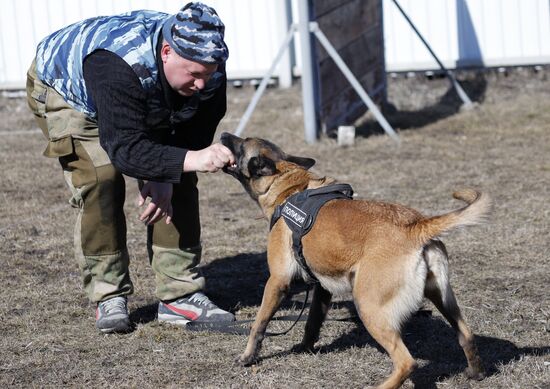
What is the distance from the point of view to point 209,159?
13.2 ft

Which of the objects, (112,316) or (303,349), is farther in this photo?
(112,316)

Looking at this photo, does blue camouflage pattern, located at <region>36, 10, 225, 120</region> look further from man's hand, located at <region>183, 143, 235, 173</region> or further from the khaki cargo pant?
man's hand, located at <region>183, 143, 235, 173</region>

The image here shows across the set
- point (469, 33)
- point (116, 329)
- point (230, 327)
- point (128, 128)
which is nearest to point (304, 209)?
point (128, 128)

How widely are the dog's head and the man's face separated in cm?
42

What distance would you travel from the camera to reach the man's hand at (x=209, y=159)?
13.1 feet

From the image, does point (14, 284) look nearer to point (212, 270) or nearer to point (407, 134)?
point (212, 270)

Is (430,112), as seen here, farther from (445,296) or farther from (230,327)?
(445,296)

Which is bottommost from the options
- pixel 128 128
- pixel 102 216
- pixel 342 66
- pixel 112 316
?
pixel 112 316

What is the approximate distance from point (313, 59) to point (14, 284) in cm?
459

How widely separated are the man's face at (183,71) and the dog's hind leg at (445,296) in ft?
4.10

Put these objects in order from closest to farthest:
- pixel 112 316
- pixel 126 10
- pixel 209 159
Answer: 1. pixel 209 159
2. pixel 112 316
3. pixel 126 10

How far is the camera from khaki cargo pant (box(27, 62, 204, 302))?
15.3 feet

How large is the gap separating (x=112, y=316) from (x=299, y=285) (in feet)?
4.73

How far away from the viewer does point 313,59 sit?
929cm
